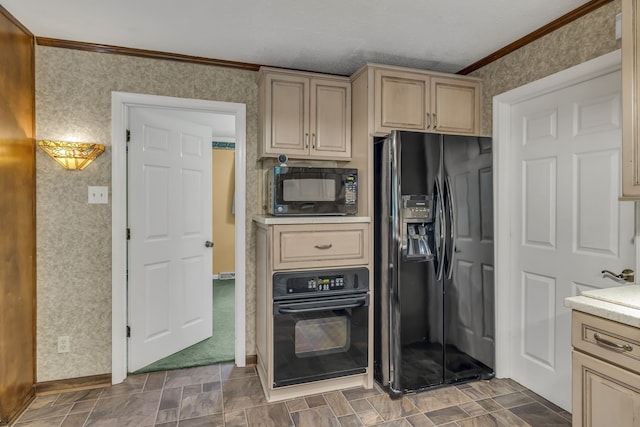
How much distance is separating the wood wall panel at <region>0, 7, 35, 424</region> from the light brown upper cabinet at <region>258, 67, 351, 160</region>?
4.85 feet

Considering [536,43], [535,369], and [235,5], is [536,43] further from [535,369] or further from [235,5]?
[535,369]

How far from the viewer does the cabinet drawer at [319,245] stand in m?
2.32

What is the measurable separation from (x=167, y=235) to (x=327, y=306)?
1.47 m

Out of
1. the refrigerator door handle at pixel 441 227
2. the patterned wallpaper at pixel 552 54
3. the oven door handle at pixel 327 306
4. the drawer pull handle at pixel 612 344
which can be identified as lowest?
the oven door handle at pixel 327 306

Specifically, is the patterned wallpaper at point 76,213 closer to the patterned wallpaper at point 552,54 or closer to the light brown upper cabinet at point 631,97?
the patterned wallpaper at point 552,54

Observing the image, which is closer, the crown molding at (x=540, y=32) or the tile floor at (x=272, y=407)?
the crown molding at (x=540, y=32)

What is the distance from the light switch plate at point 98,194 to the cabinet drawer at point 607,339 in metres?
2.82

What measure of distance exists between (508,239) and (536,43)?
4.33 ft

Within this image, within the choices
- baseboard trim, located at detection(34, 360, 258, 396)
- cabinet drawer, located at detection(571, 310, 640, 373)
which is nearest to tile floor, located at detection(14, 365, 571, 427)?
baseboard trim, located at detection(34, 360, 258, 396)

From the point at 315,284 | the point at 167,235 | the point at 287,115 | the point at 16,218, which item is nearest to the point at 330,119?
the point at 287,115

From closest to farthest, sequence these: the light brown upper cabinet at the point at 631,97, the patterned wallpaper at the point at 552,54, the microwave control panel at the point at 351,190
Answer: the light brown upper cabinet at the point at 631,97 < the patterned wallpaper at the point at 552,54 < the microwave control panel at the point at 351,190

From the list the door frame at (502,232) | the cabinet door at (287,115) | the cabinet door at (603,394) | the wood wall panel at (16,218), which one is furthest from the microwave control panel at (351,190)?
the wood wall panel at (16,218)

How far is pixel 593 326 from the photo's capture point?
1.42 metres

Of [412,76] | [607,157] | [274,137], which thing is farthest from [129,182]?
[607,157]
